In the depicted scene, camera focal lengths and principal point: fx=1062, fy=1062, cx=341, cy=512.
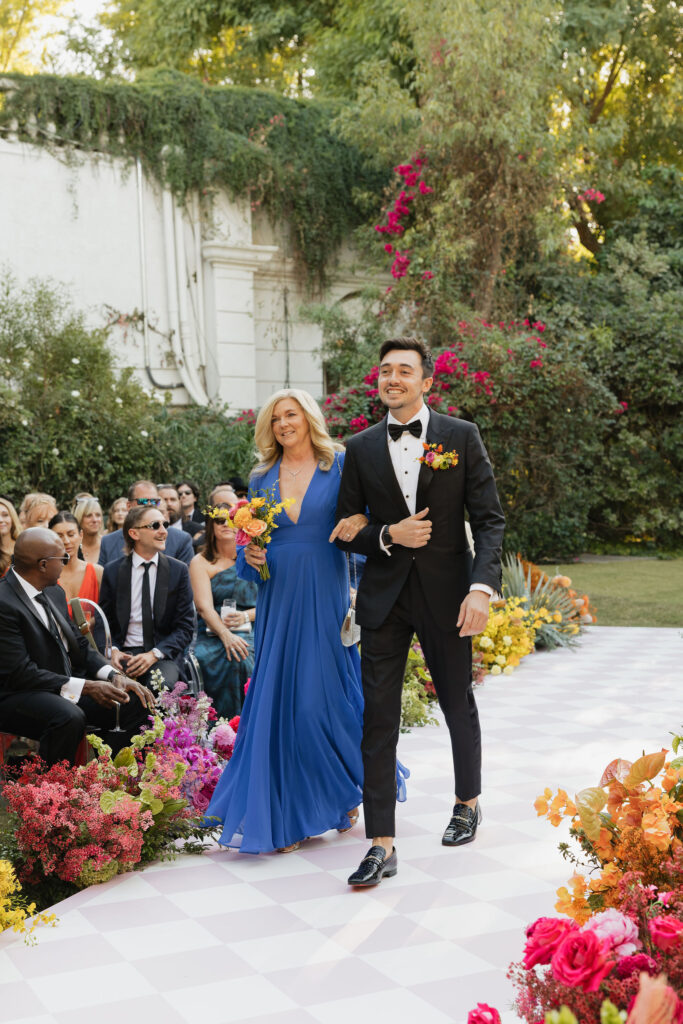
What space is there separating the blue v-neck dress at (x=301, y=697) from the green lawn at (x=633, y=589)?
23.0ft

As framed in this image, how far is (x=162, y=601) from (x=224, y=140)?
36.0ft

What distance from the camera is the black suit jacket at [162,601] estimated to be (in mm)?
6312

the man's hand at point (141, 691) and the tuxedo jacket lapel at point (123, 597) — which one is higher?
the tuxedo jacket lapel at point (123, 597)

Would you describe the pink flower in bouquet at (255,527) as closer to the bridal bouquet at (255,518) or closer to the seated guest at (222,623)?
the bridal bouquet at (255,518)

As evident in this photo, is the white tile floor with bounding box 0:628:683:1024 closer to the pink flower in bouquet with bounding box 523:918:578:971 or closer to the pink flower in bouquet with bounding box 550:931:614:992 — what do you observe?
the pink flower in bouquet with bounding box 523:918:578:971

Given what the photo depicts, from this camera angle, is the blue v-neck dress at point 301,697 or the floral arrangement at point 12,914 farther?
the blue v-neck dress at point 301,697

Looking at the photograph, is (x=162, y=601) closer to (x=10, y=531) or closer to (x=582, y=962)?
(x=10, y=531)

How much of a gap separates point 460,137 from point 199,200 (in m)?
3.92

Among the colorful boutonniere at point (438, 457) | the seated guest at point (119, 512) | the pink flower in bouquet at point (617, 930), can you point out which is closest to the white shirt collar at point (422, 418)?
Result: the colorful boutonniere at point (438, 457)

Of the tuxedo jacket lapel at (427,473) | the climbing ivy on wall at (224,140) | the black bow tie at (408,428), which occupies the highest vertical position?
the climbing ivy on wall at (224,140)

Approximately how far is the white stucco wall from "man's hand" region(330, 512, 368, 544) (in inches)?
412

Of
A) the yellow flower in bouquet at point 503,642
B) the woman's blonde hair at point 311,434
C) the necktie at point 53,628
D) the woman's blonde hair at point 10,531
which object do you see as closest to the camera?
the woman's blonde hair at point 311,434

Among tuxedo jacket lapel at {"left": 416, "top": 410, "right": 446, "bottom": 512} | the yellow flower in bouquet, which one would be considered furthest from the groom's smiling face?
the yellow flower in bouquet

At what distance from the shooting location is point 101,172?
48.0 feet
